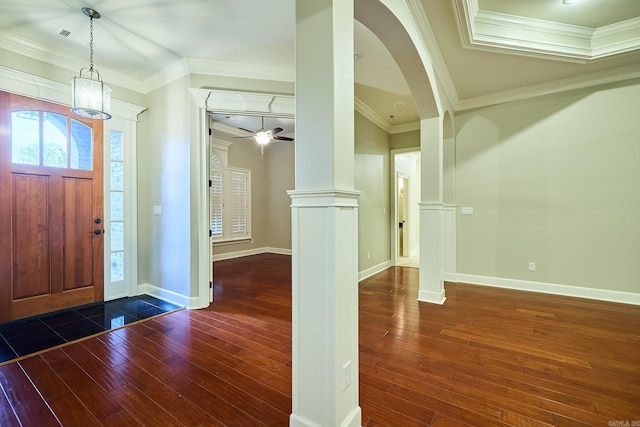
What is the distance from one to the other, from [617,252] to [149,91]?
6.65 metres

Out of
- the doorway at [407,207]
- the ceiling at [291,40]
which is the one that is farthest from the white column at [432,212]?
the doorway at [407,207]

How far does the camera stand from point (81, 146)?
330 cm

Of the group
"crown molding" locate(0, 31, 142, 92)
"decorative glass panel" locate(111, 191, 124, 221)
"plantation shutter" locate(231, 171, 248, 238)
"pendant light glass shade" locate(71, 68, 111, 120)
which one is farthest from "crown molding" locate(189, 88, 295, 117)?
"plantation shutter" locate(231, 171, 248, 238)

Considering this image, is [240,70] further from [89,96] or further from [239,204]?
[239,204]

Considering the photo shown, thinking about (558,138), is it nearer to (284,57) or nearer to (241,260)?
(284,57)

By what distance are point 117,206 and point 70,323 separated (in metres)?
1.48

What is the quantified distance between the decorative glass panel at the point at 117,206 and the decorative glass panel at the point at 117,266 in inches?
19.1

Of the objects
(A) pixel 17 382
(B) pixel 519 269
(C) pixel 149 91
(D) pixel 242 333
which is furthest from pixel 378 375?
(C) pixel 149 91

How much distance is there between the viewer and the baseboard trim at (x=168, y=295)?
326 cm

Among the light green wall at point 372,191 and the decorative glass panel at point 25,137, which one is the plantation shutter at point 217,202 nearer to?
the decorative glass panel at point 25,137

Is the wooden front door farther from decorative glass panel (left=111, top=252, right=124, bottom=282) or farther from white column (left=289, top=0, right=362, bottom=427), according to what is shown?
white column (left=289, top=0, right=362, bottom=427)

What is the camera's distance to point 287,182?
7246 millimetres

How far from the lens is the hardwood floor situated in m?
1.57

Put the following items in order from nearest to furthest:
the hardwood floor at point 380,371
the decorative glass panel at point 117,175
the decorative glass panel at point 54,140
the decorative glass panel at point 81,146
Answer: the hardwood floor at point 380,371 < the decorative glass panel at point 54,140 < the decorative glass panel at point 81,146 < the decorative glass panel at point 117,175
